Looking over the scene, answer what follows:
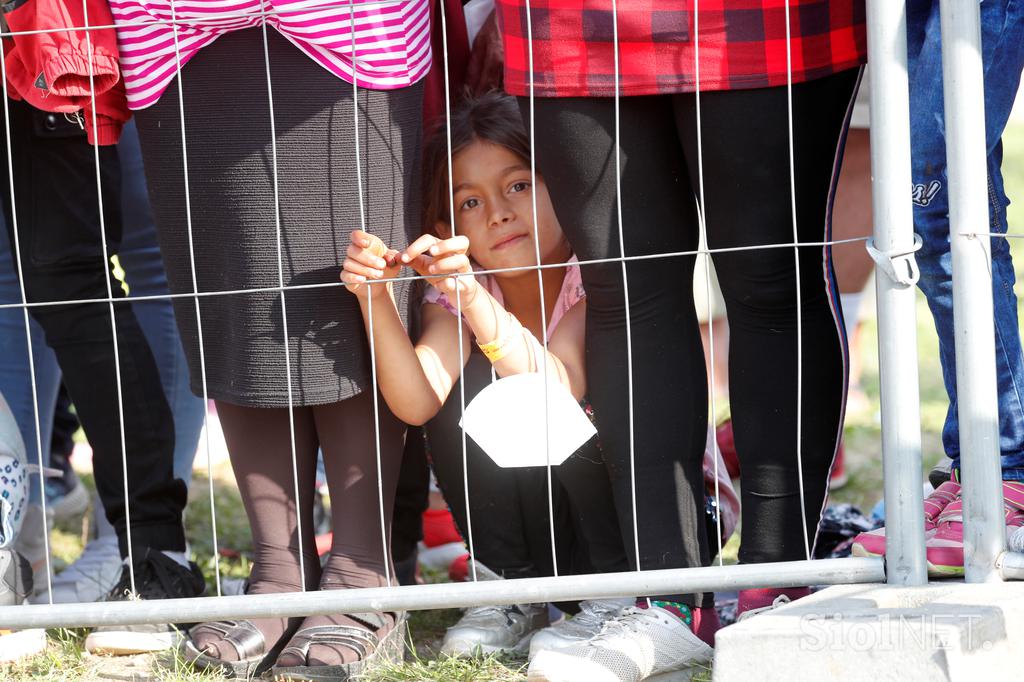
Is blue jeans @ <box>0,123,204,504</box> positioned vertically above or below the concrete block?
above

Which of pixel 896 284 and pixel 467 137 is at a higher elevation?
pixel 467 137

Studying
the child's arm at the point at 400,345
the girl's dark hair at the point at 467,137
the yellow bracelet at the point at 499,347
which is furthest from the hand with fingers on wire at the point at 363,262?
the girl's dark hair at the point at 467,137

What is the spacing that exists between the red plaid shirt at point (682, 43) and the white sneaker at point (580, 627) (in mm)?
883

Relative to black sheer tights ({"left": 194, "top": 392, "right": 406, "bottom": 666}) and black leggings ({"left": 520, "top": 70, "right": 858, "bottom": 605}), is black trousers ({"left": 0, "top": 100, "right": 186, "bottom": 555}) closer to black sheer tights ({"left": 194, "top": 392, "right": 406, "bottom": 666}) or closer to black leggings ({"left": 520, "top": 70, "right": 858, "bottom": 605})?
black sheer tights ({"left": 194, "top": 392, "right": 406, "bottom": 666})

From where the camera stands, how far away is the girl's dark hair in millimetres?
2379

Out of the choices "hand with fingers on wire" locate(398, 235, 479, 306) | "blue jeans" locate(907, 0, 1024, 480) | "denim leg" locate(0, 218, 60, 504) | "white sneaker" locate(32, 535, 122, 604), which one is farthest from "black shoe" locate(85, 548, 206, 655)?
"blue jeans" locate(907, 0, 1024, 480)

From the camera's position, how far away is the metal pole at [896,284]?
181 cm

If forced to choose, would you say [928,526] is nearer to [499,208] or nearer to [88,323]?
[499,208]

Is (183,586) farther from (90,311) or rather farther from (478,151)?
(478,151)

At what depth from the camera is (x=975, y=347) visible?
6.01ft

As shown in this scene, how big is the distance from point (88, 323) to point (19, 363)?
1.16 feet

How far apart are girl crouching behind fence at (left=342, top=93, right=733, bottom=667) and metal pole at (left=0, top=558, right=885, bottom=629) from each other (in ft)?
0.61

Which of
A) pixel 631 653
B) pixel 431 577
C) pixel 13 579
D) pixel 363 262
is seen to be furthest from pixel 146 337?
pixel 631 653

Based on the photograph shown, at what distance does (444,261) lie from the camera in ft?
6.66
